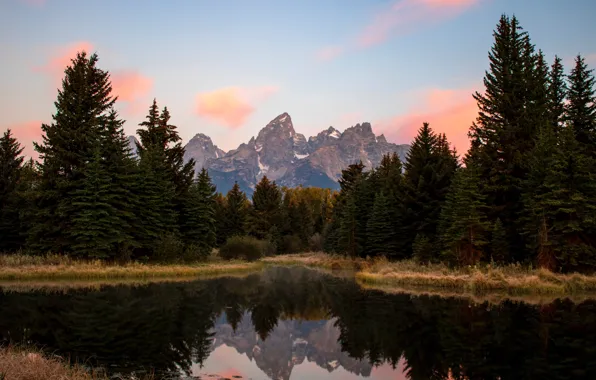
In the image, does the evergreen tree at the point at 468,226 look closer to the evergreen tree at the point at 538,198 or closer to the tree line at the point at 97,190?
the evergreen tree at the point at 538,198

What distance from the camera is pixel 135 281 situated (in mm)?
35219

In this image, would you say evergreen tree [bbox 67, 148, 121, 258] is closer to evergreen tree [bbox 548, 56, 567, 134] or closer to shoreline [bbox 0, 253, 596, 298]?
shoreline [bbox 0, 253, 596, 298]

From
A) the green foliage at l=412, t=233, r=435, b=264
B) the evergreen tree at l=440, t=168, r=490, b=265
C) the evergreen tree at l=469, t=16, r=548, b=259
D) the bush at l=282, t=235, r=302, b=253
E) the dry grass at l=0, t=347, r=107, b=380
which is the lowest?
the bush at l=282, t=235, r=302, b=253

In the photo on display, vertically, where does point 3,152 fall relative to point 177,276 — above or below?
above

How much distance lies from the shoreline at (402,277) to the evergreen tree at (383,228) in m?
8.89

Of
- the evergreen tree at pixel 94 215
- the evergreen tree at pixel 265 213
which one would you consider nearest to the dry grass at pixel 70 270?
the evergreen tree at pixel 94 215

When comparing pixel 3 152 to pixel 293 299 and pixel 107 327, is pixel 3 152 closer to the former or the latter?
pixel 293 299

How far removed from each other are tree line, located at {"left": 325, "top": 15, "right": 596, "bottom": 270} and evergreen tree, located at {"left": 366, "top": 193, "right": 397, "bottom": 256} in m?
1.01

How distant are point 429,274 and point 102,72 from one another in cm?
3474

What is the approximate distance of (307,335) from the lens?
60.8 feet

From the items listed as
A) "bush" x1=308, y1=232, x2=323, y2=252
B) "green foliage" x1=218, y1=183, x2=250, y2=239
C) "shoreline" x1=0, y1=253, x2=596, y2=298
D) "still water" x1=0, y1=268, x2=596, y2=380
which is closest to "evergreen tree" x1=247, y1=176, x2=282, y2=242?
"green foliage" x1=218, y1=183, x2=250, y2=239

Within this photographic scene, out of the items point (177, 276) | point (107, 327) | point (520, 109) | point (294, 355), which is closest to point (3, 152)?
point (177, 276)

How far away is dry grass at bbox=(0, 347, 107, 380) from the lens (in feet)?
28.2

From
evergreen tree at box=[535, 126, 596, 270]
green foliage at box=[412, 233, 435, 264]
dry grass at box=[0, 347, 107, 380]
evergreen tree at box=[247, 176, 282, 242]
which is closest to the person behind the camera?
dry grass at box=[0, 347, 107, 380]
